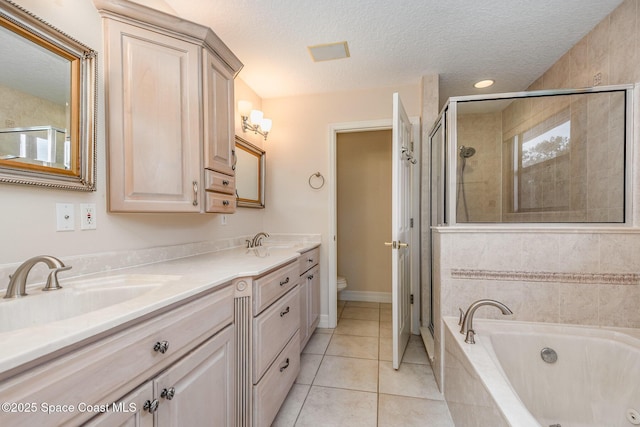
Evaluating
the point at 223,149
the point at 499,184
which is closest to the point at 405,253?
the point at 499,184

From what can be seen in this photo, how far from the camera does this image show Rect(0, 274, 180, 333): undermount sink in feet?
2.68

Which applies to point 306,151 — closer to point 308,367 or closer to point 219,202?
point 219,202

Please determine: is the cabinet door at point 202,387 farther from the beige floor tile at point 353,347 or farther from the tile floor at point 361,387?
the beige floor tile at point 353,347

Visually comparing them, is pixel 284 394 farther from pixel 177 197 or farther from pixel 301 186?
pixel 301 186

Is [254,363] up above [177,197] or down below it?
below

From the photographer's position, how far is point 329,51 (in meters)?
2.09

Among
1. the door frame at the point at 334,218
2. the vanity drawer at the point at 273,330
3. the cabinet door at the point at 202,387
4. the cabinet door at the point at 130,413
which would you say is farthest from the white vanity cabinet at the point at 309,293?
the cabinet door at the point at 130,413

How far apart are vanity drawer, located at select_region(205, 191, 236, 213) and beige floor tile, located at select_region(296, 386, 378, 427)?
1.29m

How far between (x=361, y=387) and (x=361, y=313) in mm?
1363

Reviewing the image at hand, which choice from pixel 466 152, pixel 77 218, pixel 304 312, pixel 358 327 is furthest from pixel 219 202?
pixel 358 327

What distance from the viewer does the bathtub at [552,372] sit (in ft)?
4.04

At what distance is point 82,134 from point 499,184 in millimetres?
2600

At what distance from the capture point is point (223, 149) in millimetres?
1625

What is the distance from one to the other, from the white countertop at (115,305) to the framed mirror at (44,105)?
1.45 feet
